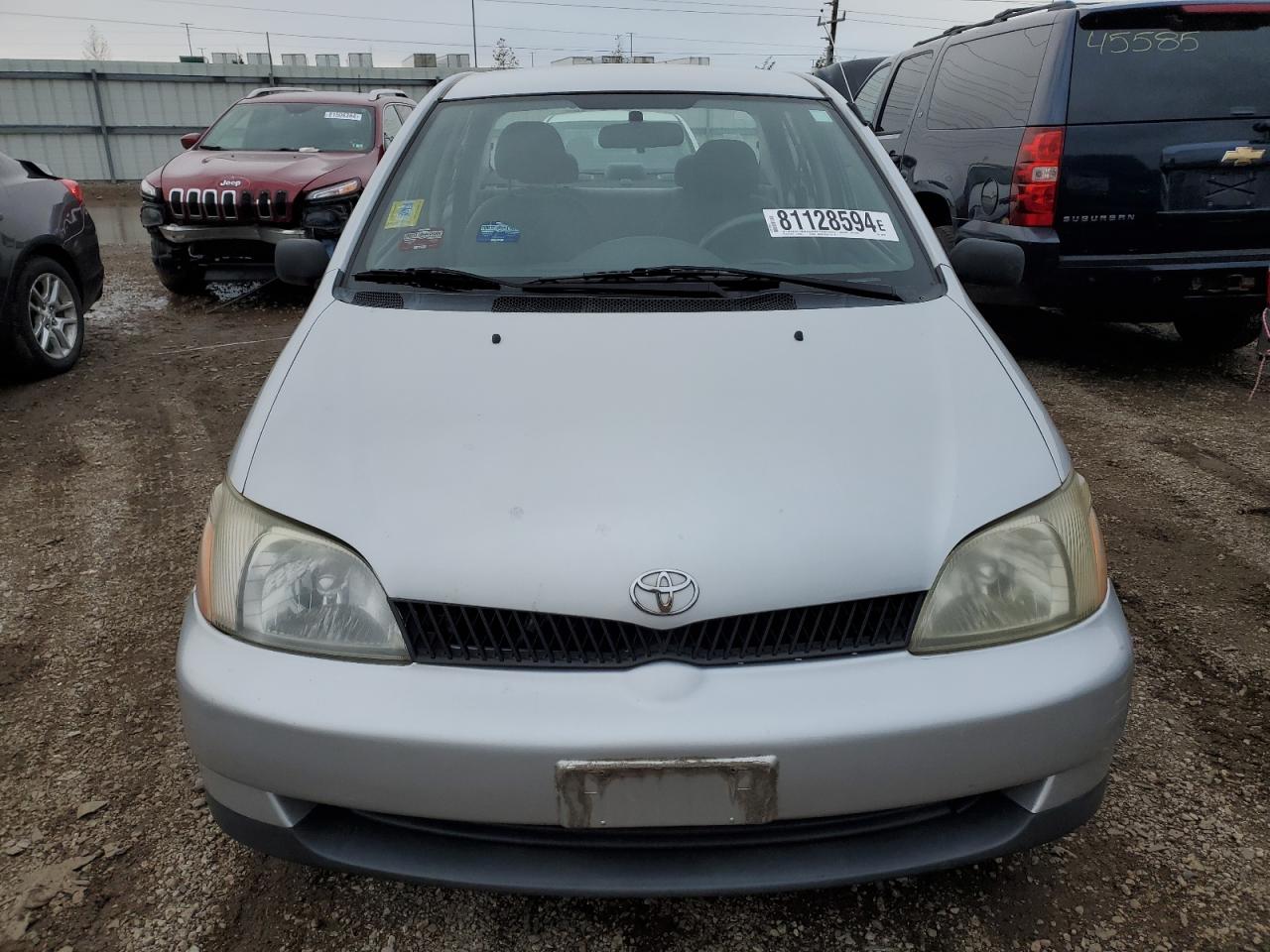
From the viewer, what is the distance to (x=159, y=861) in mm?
2037

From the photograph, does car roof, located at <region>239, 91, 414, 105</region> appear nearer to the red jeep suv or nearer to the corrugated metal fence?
the red jeep suv

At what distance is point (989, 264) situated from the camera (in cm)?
276

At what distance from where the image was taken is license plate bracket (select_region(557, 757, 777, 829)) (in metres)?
1.45

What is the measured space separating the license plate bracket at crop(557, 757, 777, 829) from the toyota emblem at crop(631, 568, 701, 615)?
227 millimetres

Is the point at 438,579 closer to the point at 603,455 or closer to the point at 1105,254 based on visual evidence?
the point at 603,455

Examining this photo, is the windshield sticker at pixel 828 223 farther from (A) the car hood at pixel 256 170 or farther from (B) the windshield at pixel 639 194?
(A) the car hood at pixel 256 170

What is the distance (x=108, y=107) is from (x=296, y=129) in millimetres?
15754

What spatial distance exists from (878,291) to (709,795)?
1306mm

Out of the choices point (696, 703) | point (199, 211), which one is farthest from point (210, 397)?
point (696, 703)

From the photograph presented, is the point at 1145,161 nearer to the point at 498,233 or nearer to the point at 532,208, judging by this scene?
the point at 532,208

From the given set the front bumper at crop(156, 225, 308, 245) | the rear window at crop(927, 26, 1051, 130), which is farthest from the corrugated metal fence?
the rear window at crop(927, 26, 1051, 130)

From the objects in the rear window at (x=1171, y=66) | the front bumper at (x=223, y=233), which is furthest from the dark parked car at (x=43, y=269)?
the rear window at (x=1171, y=66)

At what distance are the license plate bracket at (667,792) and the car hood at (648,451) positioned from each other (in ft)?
0.74

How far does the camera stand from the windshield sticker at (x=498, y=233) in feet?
8.25
